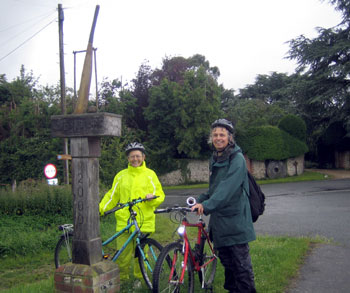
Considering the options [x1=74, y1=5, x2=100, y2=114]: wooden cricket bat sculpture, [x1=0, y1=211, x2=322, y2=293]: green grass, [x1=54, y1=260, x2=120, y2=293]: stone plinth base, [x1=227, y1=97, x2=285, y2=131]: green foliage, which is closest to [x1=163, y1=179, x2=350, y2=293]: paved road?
[x1=0, y1=211, x2=322, y2=293]: green grass

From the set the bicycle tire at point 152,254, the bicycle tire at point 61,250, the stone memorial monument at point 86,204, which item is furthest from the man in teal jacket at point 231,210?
the bicycle tire at point 61,250

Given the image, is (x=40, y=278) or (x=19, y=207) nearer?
(x=40, y=278)

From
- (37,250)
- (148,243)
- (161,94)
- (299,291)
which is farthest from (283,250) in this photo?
(161,94)

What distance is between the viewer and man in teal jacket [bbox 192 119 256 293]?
3.90m

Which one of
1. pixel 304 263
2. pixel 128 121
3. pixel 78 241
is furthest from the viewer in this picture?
pixel 128 121

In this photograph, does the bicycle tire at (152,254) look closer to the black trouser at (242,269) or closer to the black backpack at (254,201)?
the black trouser at (242,269)

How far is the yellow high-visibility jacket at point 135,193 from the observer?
498 cm

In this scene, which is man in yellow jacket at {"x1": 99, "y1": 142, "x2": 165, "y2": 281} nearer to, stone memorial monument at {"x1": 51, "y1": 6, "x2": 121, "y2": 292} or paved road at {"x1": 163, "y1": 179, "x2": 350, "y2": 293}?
stone memorial monument at {"x1": 51, "y1": 6, "x2": 121, "y2": 292}

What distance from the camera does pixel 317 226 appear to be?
376 inches

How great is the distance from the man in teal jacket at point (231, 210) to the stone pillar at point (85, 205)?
115 centimetres

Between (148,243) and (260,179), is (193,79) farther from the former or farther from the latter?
(148,243)

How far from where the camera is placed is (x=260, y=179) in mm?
26594

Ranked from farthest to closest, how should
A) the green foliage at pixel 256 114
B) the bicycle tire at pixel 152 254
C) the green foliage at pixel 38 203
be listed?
the green foliage at pixel 256 114, the green foliage at pixel 38 203, the bicycle tire at pixel 152 254

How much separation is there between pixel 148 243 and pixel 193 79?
22818 mm
